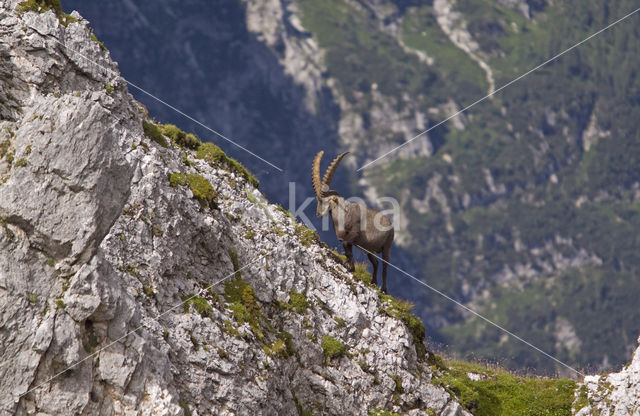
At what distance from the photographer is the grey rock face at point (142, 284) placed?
17.1 metres

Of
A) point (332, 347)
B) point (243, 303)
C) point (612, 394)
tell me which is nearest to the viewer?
point (243, 303)

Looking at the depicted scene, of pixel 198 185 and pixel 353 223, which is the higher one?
pixel 353 223

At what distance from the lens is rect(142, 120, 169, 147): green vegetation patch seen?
85.6ft

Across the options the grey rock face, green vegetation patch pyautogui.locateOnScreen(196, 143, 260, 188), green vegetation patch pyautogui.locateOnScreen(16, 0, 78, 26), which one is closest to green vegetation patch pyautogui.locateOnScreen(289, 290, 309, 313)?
the grey rock face

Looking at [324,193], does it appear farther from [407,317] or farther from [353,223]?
[407,317]

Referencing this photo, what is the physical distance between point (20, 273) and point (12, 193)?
1.86m

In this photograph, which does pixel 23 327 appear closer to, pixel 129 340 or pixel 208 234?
pixel 129 340

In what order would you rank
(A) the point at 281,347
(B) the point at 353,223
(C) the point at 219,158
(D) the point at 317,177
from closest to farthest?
(A) the point at 281,347 → (C) the point at 219,158 → (B) the point at 353,223 → (D) the point at 317,177

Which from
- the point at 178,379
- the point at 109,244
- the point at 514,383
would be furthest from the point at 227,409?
the point at 514,383

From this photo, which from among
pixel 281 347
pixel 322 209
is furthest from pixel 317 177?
pixel 281 347

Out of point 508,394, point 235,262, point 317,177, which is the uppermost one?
point 317,177

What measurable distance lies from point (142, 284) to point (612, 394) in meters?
17.8

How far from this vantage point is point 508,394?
30.3 metres

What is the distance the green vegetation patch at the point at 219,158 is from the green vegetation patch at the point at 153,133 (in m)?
2.67
